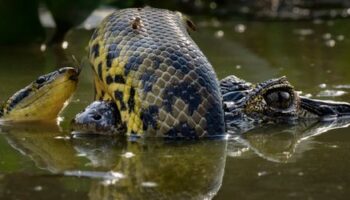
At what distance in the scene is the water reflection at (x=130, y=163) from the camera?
13.1 ft

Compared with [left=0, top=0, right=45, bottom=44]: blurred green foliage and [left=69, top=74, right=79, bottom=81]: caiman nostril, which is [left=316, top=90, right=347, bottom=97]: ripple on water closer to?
[left=69, top=74, right=79, bottom=81]: caiman nostril

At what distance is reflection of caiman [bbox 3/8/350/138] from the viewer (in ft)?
16.2

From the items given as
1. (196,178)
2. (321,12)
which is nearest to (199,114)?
(196,178)

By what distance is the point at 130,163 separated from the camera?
4.48 metres

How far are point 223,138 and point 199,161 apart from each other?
0.55 m

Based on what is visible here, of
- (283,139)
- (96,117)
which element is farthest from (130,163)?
(283,139)

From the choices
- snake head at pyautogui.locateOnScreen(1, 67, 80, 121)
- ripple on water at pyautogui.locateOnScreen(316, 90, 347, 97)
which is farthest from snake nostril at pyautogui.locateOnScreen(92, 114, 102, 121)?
ripple on water at pyautogui.locateOnScreen(316, 90, 347, 97)

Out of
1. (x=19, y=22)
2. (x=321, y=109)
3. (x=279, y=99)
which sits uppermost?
(x=279, y=99)

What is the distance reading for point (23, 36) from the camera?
9281mm

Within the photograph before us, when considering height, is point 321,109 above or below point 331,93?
above

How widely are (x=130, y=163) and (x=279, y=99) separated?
1349mm

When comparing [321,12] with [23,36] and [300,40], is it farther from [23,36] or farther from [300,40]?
[23,36]

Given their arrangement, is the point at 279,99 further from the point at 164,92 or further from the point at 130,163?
the point at 130,163

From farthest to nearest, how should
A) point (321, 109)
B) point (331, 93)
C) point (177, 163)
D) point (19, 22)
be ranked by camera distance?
point (19, 22), point (331, 93), point (321, 109), point (177, 163)
